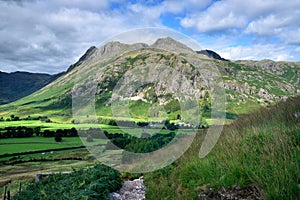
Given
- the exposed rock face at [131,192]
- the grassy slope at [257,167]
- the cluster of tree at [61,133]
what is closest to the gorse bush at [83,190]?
the exposed rock face at [131,192]

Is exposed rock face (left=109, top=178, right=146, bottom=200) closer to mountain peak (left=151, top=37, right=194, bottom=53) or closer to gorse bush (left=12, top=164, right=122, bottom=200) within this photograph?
gorse bush (left=12, top=164, right=122, bottom=200)

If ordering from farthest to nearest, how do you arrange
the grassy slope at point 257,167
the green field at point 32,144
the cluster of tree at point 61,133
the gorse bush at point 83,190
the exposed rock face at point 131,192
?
the cluster of tree at point 61,133, the green field at point 32,144, the exposed rock face at point 131,192, the gorse bush at point 83,190, the grassy slope at point 257,167

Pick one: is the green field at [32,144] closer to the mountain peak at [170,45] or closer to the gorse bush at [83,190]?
the gorse bush at [83,190]

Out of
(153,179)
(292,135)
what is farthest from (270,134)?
(153,179)

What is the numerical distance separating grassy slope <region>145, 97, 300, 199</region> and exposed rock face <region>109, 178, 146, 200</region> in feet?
3.59

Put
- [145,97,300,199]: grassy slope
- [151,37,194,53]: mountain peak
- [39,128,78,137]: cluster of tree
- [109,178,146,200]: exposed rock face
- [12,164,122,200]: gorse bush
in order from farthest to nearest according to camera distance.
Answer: [39,128,78,137]: cluster of tree
[151,37,194,53]: mountain peak
[109,178,146,200]: exposed rock face
[12,164,122,200]: gorse bush
[145,97,300,199]: grassy slope

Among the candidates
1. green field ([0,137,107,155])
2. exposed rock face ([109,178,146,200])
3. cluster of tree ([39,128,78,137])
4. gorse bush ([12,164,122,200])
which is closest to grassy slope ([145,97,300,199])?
exposed rock face ([109,178,146,200])

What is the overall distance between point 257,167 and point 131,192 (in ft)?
20.1

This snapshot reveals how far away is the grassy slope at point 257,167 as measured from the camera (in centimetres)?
477

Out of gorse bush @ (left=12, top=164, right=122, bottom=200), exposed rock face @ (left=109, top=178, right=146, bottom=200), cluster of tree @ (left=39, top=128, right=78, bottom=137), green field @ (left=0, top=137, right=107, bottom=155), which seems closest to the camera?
gorse bush @ (left=12, top=164, right=122, bottom=200)

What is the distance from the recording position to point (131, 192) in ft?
34.4

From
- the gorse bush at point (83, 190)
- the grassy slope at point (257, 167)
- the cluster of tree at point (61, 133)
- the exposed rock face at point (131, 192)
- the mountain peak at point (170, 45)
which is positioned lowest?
the cluster of tree at point (61, 133)

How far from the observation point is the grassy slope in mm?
4766

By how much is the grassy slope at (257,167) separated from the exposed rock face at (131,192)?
1093mm
